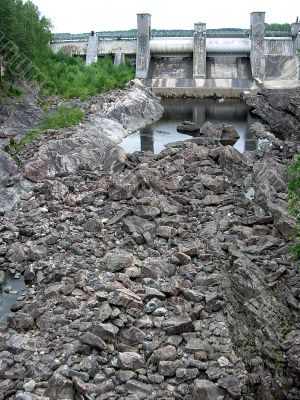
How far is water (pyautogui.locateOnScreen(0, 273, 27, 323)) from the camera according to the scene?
15617mm

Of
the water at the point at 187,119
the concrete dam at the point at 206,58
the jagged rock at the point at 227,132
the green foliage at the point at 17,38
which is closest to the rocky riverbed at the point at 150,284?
the water at the point at 187,119

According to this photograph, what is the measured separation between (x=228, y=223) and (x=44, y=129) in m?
17.6

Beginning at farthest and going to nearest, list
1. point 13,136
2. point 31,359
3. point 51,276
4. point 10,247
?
point 13,136 → point 10,247 → point 51,276 → point 31,359

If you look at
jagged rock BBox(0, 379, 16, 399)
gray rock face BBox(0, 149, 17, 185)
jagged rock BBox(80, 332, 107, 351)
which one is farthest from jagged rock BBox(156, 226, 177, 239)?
gray rock face BBox(0, 149, 17, 185)

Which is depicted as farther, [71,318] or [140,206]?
[140,206]

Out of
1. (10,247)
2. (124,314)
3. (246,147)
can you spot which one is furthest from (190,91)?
(124,314)

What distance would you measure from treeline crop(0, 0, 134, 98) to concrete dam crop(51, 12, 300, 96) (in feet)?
11.9

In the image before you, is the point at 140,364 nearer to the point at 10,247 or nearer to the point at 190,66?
the point at 10,247

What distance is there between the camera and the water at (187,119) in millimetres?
37875

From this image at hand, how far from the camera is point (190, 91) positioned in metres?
59.8

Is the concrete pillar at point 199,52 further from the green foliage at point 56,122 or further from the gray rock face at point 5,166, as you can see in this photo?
the gray rock face at point 5,166

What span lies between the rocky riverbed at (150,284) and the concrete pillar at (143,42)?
38.0 metres

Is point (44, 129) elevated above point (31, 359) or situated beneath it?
elevated above

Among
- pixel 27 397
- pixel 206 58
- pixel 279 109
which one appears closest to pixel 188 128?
pixel 279 109
